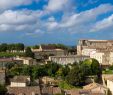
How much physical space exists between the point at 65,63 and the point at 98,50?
6120mm

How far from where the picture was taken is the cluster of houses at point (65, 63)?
34175 mm

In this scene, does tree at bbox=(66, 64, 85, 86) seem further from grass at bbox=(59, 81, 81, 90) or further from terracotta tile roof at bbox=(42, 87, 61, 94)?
terracotta tile roof at bbox=(42, 87, 61, 94)

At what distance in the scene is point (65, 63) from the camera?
53.8m

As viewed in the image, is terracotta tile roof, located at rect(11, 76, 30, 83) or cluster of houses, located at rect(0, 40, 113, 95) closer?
cluster of houses, located at rect(0, 40, 113, 95)

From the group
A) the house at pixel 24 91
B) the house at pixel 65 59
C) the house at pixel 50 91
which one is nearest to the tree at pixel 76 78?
the house at pixel 50 91

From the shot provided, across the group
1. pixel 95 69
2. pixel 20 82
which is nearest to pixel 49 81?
pixel 20 82

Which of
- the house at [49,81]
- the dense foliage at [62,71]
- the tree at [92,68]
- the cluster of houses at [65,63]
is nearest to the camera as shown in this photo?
the cluster of houses at [65,63]

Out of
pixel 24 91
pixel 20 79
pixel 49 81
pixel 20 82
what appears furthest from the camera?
pixel 49 81

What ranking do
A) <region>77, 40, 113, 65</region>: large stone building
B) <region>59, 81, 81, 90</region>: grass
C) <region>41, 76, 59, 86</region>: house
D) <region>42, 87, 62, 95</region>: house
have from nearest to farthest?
<region>42, 87, 62, 95</region>: house → <region>59, 81, 81, 90</region>: grass → <region>41, 76, 59, 86</region>: house → <region>77, 40, 113, 65</region>: large stone building

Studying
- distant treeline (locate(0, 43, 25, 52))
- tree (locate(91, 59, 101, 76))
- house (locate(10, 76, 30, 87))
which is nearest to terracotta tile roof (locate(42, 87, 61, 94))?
house (locate(10, 76, 30, 87))

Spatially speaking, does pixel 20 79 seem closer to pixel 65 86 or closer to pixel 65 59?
pixel 65 86

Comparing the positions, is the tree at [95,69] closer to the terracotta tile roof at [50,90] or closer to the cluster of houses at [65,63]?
the cluster of houses at [65,63]

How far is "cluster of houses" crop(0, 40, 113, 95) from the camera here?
34.2 m

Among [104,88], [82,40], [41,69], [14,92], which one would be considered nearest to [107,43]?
[82,40]
